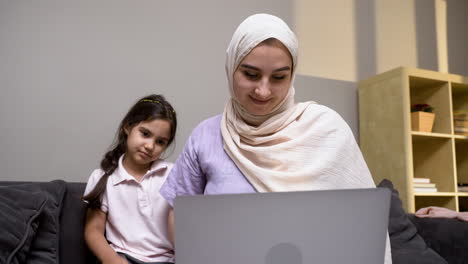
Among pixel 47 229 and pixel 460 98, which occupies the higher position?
pixel 460 98

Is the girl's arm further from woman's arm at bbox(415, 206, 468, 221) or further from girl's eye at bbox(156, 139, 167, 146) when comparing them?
woman's arm at bbox(415, 206, 468, 221)

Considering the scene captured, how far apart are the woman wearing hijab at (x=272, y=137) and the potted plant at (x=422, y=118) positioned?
157 centimetres

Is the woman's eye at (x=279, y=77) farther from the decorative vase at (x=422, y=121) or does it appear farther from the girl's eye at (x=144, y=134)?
the decorative vase at (x=422, y=121)

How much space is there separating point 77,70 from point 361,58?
1.85 metres

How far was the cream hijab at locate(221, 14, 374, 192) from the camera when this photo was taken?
1.02m

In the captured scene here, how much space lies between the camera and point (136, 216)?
1.50 m

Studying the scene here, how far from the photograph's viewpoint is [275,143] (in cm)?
113

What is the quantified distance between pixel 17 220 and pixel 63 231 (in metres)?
0.24

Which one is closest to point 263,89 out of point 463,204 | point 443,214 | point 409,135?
point 443,214

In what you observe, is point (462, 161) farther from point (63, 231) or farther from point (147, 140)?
point (63, 231)

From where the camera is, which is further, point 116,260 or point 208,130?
point 116,260

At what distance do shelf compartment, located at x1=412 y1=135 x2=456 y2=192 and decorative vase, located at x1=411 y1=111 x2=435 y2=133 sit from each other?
0.06 metres

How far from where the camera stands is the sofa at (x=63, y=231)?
1246 mm

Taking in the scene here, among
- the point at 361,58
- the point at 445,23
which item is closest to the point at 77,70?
the point at 361,58
